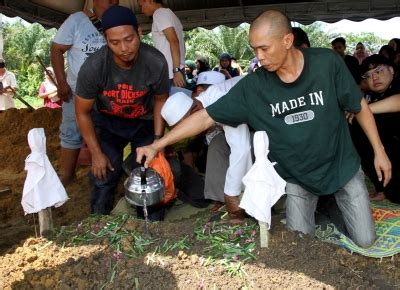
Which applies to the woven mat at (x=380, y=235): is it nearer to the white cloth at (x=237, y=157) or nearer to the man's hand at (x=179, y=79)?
the white cloth at (x=237, y=157)

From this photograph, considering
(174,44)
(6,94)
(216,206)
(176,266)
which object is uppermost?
(174,44)

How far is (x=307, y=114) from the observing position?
3027 millimetres

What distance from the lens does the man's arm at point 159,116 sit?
374 centimetres

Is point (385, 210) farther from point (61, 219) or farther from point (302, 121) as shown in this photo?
point (61, 219)

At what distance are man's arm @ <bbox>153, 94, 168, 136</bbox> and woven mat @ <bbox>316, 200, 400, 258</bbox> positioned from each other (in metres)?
1.42

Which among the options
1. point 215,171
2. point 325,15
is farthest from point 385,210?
point 325,15

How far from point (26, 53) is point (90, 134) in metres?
23.6

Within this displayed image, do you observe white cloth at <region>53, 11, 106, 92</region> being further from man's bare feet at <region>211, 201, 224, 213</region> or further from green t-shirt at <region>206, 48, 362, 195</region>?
man's bare feet at <region>211, 201, 224, 213</region>

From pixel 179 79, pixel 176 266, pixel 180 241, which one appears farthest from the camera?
pixel 179 79

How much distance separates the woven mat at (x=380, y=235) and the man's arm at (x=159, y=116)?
4.66 ft

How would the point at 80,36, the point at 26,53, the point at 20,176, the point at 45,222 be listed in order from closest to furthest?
1. the point at 45,222
2. the point at 80,36
3. the point at 20,176
4. the point at 26,53

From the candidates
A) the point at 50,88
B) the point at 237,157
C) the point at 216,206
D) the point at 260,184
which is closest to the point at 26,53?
the point at 50,88

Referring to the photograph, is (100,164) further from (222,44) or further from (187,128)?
(222,44)

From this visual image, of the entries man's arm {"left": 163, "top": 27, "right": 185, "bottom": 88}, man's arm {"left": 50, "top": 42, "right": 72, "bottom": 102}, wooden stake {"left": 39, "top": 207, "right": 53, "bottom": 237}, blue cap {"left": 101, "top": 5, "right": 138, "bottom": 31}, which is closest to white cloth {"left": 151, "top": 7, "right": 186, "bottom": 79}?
man's arm {"left": 163, "top": 27, "right": 185, "bottom": 88}
